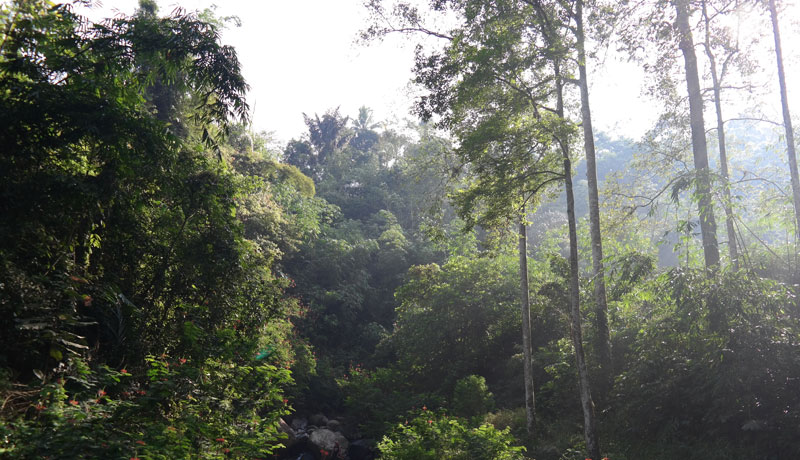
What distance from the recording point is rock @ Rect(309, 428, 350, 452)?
12.5 metres

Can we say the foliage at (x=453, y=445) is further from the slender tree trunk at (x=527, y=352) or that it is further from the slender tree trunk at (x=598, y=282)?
the slender tree trunk at (x=598, y=282)

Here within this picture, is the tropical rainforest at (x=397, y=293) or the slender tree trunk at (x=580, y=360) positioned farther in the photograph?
the slender tree trunk at (x=580, y=360)

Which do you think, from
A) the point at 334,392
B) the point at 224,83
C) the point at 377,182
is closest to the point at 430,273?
the point at 334,392

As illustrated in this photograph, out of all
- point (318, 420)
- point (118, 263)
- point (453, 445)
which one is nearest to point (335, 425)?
point (318, 420)

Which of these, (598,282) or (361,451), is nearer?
(598,282)

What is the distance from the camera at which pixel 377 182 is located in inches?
1248

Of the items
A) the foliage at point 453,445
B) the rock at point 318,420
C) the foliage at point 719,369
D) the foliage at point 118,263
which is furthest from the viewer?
the rock at point 318,420

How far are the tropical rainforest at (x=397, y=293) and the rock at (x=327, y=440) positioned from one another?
111 mm

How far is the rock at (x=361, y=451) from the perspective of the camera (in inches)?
488

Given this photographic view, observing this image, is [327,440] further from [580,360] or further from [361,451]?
[580,360]

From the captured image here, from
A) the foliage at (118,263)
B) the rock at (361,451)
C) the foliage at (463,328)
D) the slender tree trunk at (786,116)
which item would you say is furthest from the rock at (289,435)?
the slender tree trunk at (786,116)

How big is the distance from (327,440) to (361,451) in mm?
950

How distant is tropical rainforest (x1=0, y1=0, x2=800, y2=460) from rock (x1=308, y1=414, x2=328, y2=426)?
2.3 inches

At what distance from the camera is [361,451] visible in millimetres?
12617
